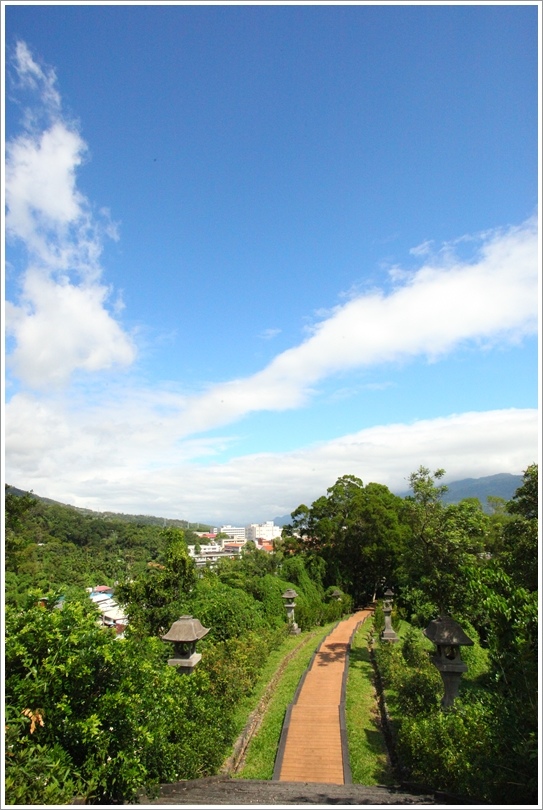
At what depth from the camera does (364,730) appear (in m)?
9.58

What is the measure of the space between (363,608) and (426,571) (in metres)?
18.9

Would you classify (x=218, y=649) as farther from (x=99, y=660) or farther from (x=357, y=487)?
(x=357, y=487)

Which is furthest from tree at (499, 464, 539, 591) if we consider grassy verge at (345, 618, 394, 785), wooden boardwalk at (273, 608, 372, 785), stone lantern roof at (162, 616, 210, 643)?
stone lantern roof at (162, 616, 210, 643)

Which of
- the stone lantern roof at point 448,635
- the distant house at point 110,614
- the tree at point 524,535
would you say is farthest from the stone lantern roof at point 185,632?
the tree at point 524,535

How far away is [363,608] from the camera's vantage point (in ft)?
94.4

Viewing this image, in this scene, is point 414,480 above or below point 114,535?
above

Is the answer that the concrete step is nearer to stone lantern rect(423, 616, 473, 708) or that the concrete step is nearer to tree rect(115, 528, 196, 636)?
stone lantern rect(423, 616, 473, 708)

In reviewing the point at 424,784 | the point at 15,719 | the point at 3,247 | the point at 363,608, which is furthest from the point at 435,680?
the point at 363,608

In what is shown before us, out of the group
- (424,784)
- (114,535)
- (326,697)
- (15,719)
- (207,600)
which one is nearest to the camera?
(15,719)

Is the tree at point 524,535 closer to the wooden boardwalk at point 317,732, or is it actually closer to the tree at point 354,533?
the wooden boardwalk at point 317,732

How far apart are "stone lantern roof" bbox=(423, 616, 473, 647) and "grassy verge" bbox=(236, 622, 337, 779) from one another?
13.5 feet

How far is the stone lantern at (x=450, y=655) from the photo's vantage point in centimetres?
865

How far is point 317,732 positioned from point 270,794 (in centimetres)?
370

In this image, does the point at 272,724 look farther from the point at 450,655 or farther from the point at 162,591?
the point at 162,591
